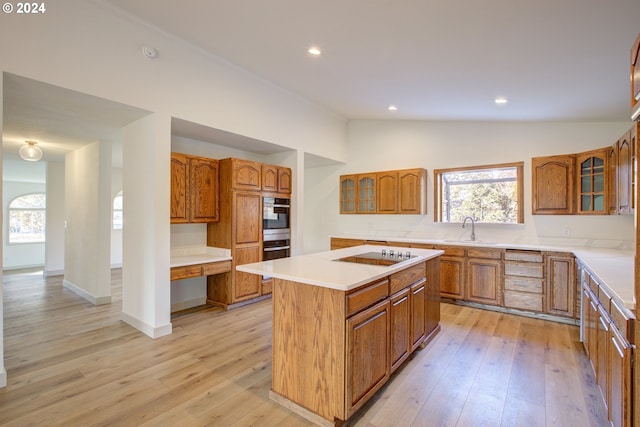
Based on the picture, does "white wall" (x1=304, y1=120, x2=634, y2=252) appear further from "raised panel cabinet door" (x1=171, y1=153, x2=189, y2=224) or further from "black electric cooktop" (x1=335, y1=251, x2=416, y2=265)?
"raised panel cabinet door" (x1=171, y1=153, x2=189, y2=224)

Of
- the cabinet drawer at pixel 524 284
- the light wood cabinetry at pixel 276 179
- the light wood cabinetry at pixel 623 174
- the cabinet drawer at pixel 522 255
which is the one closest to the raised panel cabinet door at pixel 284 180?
the light wood cabinetry at pixel 276 179

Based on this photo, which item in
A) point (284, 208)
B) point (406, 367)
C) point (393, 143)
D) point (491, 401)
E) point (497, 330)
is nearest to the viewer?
point (491, 401)

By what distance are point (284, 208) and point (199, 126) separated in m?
1.88

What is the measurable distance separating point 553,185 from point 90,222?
669 centimetres

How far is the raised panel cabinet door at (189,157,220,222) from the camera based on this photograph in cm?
396

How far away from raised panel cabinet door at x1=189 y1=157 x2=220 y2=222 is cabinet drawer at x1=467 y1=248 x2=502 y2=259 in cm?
363

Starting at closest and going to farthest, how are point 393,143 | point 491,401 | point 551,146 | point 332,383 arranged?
1. point 332,383
2. point 491,401
3. point 551,146
4. point 393,143

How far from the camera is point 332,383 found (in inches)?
73.2

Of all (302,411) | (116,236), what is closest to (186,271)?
(302,411)

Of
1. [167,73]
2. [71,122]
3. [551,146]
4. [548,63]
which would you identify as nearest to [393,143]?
[551,146]

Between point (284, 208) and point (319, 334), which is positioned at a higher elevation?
point (284, 208)

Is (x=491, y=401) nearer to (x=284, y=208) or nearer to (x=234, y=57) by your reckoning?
(x=284, y=208)

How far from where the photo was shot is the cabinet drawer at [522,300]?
3852 millimetres

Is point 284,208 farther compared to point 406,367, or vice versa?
point 284,208
